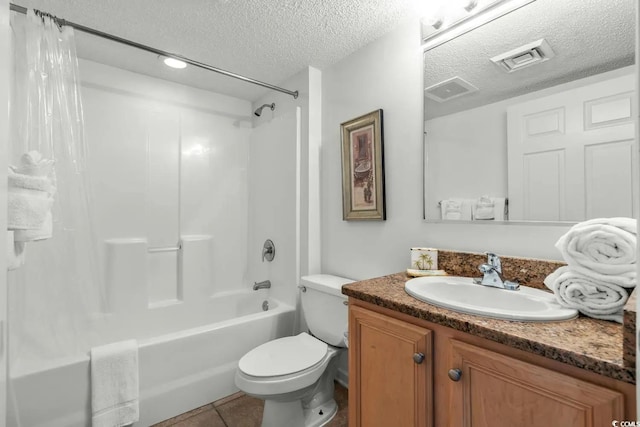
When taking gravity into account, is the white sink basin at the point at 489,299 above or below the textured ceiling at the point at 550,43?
below

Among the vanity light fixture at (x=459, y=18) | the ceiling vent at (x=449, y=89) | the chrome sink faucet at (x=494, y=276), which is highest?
the vanity light fixture at (x=459, y=18)

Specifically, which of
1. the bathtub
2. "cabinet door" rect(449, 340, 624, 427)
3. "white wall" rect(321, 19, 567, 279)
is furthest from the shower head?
"cabinet door" rect(449, 340, 624, 427)

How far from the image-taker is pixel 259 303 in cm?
249

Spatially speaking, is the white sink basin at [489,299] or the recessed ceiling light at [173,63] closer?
the white sink basin at [489,299]

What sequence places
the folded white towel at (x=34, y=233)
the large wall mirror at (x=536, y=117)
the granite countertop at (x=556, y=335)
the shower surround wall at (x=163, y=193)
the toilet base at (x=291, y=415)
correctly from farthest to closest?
the shower surround wall at (x=163, y=193) < the toilet base at (x=291, y=415) < the large wall mirror at (x=536, y=117) < the folded white towel at (x=34, y=233) < the granite countertop at (x=556, y=335)

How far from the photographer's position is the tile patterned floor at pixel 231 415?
160 cm

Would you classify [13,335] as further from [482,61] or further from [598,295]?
[482,61]

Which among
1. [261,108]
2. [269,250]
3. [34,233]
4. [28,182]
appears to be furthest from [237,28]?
[269,250]

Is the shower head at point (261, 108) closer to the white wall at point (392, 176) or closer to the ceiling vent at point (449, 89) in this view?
the white wall at point (392, 176)

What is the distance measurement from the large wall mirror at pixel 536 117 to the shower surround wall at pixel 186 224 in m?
1.09

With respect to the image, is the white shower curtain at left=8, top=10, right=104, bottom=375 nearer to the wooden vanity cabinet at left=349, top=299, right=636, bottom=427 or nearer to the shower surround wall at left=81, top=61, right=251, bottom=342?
the shower surround wall at left=81, top=61, right=251, bottom=342

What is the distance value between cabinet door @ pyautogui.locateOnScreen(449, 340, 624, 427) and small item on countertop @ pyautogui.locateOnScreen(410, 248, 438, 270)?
59cm

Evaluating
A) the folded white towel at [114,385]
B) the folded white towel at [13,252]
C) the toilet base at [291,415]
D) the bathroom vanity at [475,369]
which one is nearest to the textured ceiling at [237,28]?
the folded white towel at [13,252]

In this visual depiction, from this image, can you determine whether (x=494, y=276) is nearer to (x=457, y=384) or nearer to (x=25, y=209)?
(x=457, y=384)
